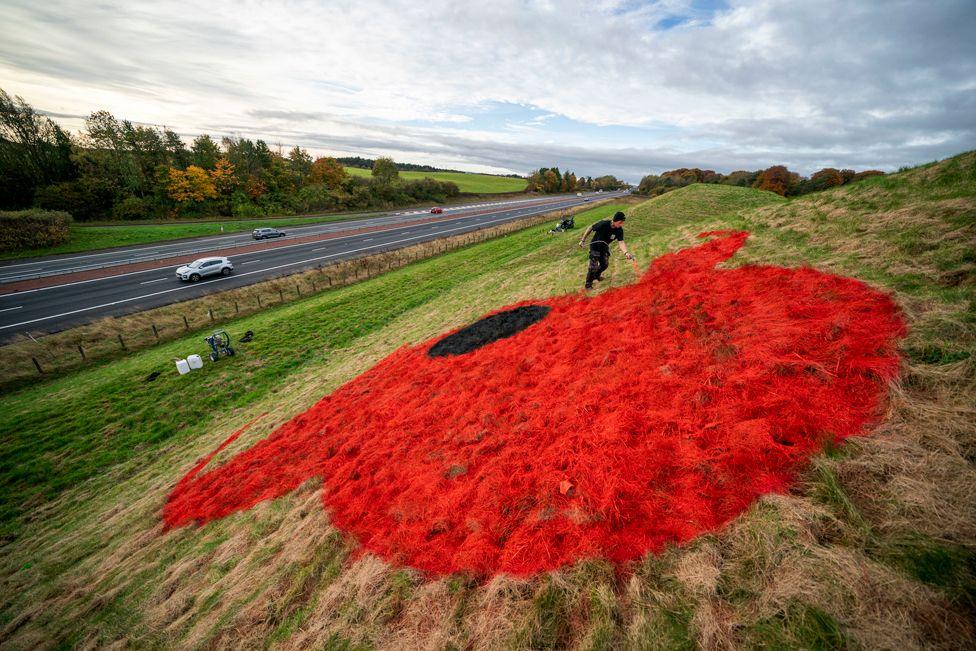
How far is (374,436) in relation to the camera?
7.81 meters

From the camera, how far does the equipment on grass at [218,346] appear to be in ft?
52.4

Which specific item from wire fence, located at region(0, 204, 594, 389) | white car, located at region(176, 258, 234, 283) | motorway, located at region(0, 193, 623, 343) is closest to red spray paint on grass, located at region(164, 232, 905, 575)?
wire fence, located at region(0, 204, 594, 389)

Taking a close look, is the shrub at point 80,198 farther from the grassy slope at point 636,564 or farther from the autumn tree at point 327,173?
the grassy slope at point 636,564

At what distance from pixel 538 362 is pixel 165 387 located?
52.8 feet

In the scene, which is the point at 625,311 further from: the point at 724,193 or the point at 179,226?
the point at 179,226

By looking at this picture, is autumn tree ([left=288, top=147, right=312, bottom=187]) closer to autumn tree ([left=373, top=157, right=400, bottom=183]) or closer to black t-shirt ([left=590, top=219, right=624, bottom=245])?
autumn tree ([left=373, top=157, right=400, bottom=183])

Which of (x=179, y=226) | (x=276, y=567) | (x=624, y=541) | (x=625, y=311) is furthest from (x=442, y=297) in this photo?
(x=179, y=226)

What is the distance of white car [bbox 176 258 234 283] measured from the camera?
27.5 metres

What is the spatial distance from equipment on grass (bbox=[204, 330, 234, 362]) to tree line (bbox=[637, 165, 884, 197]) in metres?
36.0

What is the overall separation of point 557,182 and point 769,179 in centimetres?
7881

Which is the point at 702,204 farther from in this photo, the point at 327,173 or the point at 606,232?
the point at 327,173

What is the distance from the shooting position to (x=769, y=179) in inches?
2190

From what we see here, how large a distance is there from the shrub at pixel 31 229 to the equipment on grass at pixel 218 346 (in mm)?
38231

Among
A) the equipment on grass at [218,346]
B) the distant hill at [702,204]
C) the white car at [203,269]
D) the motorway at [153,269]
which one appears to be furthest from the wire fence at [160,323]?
the distant hill at [702,204]
